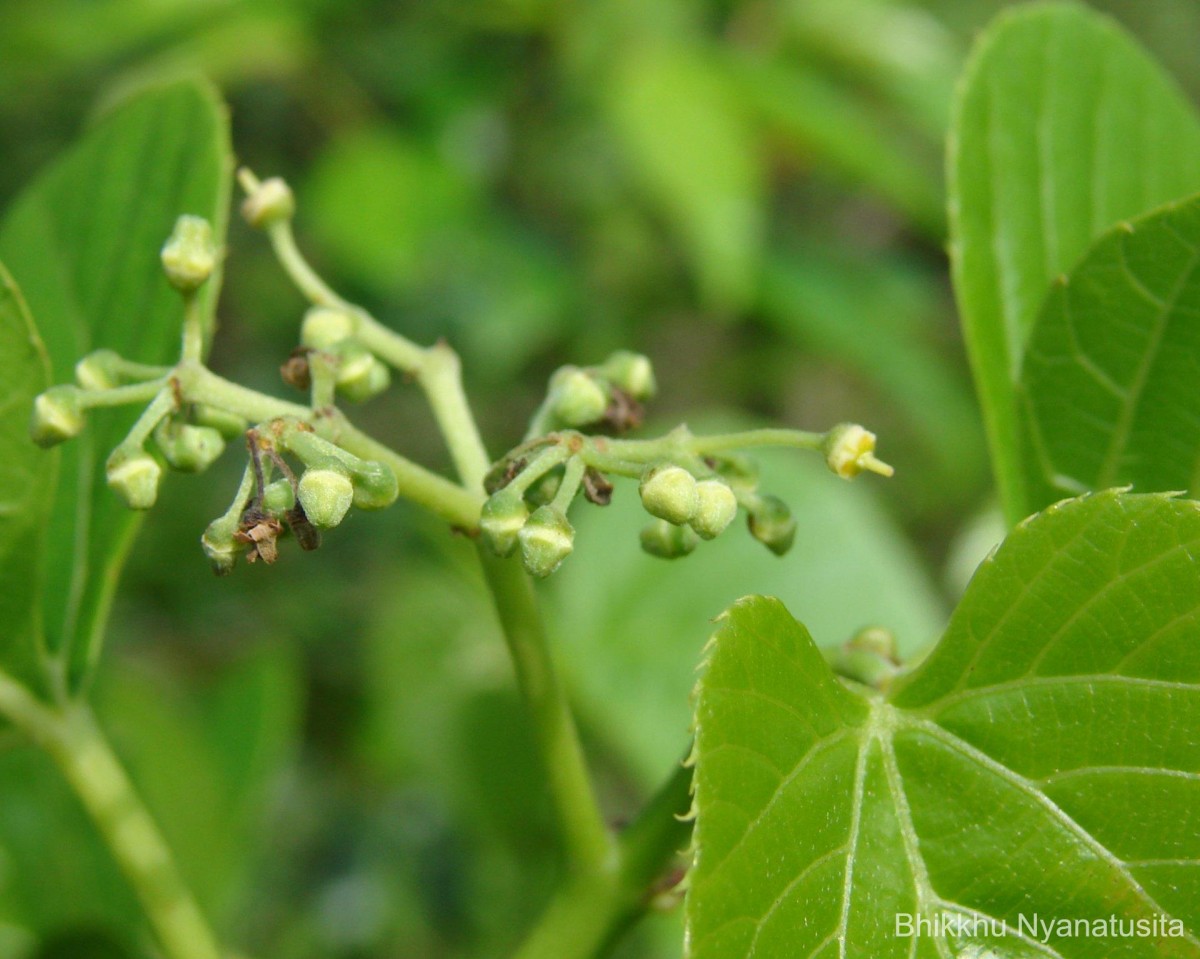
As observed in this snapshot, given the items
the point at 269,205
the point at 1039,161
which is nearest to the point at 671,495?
the point at 269,205

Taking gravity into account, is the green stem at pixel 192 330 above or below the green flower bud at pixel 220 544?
above

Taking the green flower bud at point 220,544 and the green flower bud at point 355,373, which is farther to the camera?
the green flower bud at point 355,373

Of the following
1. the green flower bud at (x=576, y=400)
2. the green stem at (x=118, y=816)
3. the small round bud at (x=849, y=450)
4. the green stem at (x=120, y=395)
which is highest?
the small round bud at (x=849, y=450)

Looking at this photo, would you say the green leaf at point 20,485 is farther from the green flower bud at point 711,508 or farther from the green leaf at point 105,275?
the green flower bud at point 711,508

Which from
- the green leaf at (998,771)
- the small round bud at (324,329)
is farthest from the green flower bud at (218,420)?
the green leaf at (998,771)

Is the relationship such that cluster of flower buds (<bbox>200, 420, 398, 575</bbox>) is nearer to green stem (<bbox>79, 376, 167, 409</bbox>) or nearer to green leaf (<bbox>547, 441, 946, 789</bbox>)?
green stem (<bbox>79, 376, 167, 409</bbox>)

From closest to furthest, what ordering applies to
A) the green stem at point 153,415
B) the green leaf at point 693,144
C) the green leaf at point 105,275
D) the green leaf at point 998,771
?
the green leaf at point 998,771, the green stem at point 153,415, the green leaf at point 105,275, the green leaf at point 693,144

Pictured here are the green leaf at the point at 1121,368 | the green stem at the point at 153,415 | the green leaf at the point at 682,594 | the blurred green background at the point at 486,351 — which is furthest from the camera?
the blurred green background at the point at 486,351
